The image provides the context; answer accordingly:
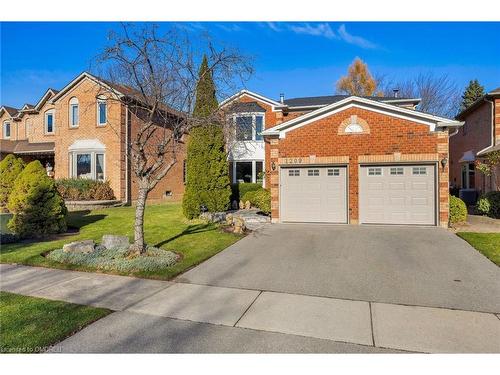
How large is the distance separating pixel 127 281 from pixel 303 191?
27.5 feet

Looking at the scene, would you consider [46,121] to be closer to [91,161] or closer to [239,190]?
[91,161]

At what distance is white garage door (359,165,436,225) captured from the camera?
11.5 m

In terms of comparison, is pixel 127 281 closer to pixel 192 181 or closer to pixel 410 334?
pixel 410 334

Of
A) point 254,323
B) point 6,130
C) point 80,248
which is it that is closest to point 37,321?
point 254,323

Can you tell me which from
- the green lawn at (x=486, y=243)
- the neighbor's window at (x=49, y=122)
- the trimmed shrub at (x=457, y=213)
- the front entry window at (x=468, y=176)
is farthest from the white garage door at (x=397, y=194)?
the neighbor's window at (x=49, y=122)

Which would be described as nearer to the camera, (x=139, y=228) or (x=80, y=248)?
(x=139, y=228)

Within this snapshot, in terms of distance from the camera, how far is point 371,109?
11.8 m

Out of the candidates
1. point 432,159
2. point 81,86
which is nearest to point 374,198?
point 432,159

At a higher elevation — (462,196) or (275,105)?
(275,105)

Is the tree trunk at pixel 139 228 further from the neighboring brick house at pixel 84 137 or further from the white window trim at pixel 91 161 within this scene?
the white window trim at pixel 91 161

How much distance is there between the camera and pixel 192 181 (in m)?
13.9

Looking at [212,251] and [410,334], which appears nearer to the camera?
[410,334]

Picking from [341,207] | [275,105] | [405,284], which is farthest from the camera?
[275,105]

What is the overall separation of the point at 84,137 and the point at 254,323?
1871 centimetres
